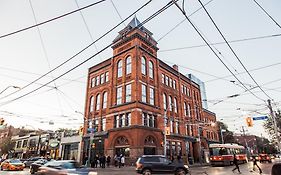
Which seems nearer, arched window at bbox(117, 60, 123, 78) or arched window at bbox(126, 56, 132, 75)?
arched window at bbox(126, 56, 132, 75)

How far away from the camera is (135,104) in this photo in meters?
28.5

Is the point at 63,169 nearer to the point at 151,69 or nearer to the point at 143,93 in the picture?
the point at 143,93

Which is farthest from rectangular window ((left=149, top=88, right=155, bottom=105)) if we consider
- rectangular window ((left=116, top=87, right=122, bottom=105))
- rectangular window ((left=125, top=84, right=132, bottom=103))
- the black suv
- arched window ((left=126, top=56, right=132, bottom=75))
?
the black suv

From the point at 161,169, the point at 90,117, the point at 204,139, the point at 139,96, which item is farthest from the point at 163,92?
the point at 161,169

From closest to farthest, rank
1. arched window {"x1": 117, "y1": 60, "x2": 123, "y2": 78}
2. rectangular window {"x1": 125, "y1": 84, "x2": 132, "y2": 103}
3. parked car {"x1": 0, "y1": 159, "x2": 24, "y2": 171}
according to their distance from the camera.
A: parked car {"x1": 0, "y1": 159, "x2": 24, "y2": 171}, rectangular window {"x1": 125, "y1": 84, "x2": 132, "y2": 103}, arched window {"x1": 117, "y1": 60, "x2": 123, "y2": 78}

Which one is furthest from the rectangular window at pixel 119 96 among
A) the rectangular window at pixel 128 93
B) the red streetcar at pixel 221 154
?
Answer: the red streetcar at pixel 221 154

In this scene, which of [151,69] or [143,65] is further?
[151,69]

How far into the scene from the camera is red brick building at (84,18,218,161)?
2842 centimetres

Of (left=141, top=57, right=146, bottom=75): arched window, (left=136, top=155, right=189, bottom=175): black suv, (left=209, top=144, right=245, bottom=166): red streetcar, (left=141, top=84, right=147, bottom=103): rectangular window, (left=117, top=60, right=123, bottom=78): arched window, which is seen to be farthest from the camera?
(left=117, top=60, right=123, bottom=78): arched window

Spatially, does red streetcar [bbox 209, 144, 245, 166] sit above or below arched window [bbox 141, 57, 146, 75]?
below

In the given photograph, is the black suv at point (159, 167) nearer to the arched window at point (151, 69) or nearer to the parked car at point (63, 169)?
the parked car at point (63, 169)

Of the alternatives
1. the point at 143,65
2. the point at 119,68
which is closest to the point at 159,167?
the point at 143,65

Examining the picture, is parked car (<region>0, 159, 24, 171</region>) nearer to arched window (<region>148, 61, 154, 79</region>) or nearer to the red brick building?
the red brick building

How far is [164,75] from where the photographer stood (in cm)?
3806
